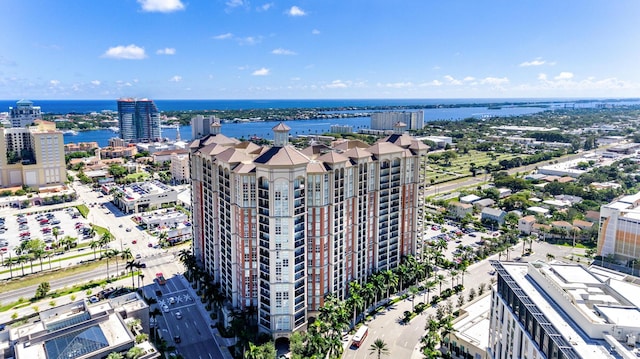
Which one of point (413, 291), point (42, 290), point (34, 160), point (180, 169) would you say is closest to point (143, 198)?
point (180, 169)

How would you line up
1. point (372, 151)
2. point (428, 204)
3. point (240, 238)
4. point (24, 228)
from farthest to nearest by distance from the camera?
point (428, 204)
point (24, 228)
point (372, 151)
point (240, 238)

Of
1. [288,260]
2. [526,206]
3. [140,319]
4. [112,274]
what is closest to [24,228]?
[112,274]

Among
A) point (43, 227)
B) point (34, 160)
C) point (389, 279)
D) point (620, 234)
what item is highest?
point (34, 160)

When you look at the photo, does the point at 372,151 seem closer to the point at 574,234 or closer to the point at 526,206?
the point at 574,234

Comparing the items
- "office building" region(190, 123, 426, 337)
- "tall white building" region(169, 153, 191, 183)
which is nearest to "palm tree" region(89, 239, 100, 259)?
"office building" region(190, 123, 426, 337)

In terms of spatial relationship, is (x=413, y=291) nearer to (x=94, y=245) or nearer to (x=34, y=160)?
(x=94, y=245)

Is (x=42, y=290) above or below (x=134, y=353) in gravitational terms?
below
